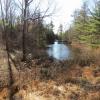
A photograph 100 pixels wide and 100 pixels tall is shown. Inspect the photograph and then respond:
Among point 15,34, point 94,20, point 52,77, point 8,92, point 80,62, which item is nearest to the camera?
point 8,92

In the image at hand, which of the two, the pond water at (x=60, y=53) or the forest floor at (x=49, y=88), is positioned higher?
the pond water at (x=60, y=53)

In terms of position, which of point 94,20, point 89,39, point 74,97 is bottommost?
point 74,97

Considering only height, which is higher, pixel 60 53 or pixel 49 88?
pixel 60 53

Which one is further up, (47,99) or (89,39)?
(89,39)

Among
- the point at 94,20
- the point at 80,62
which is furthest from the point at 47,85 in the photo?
the point at 94,20

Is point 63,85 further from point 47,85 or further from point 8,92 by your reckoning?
point 8,92

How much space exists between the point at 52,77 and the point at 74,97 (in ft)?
9.93

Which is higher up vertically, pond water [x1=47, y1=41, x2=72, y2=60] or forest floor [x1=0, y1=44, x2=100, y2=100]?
pond water [x1=47, y1=41, x2=72, y2=60]

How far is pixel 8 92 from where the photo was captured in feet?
27.2

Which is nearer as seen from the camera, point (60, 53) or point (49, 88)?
point (49, 88)

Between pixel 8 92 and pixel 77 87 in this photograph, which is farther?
pixel 77 87

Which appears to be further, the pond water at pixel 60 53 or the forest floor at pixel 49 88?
the pond water at pixel 60 53

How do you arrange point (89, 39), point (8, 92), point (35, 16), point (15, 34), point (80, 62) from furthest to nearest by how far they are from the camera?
point (15, 34)
point (89, 39)
point (35, 16)
point (80, 62)
point (8, 92)

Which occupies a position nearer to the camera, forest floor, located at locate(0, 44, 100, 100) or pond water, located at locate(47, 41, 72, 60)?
forest floor, located at locate(0, 44, 100, 100)
